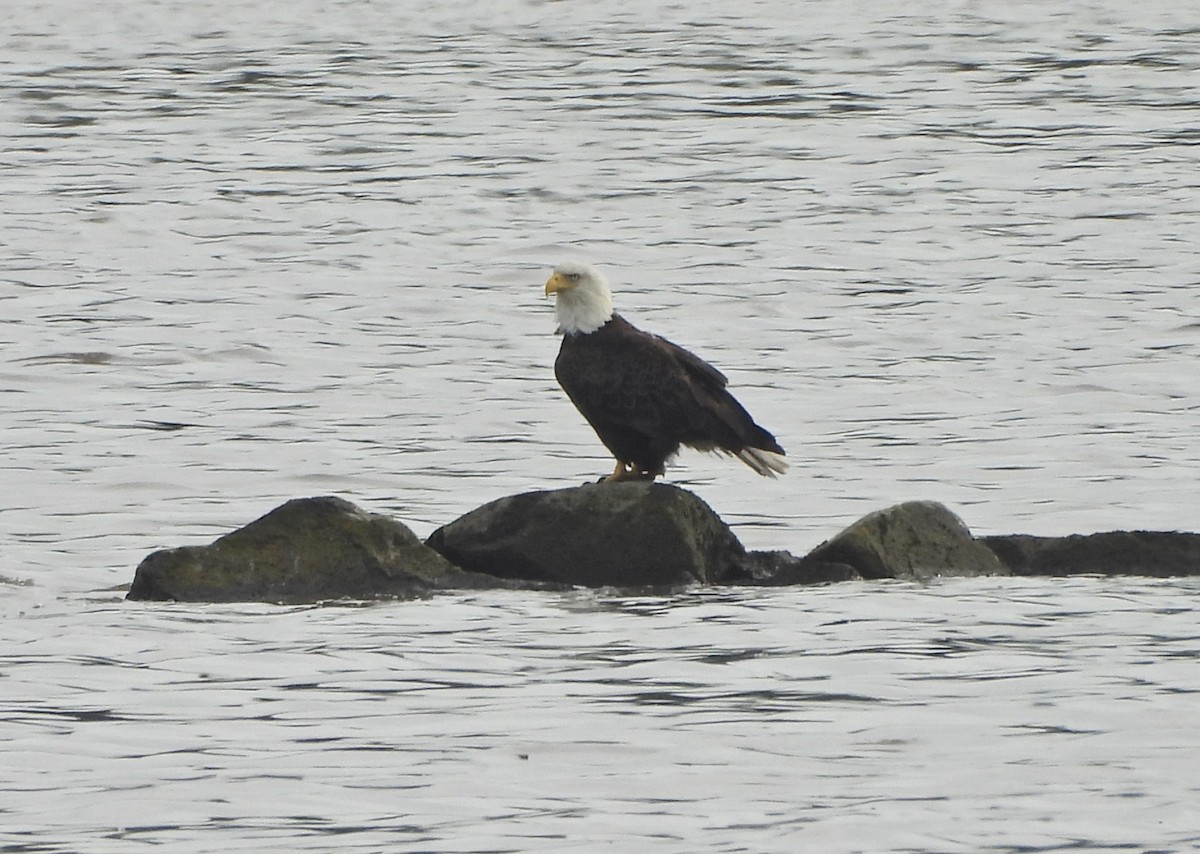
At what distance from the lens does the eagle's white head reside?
31.2 ft

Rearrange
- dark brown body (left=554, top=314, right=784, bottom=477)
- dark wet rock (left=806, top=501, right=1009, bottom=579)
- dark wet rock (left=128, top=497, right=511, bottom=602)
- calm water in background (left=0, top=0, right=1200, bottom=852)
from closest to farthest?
1. calm water in background (left=0, top=0, right=1200, bottom=852)
2. dark wet rock (left=128, top=497, right=511, bottom=602)
3. dark wet rock (left=806, top=501, right=1009, bottom=579)
4. dark brown body (left=554, top=314, right=784, bottom=477)

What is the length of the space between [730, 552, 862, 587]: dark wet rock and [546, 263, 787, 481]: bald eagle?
564 mm

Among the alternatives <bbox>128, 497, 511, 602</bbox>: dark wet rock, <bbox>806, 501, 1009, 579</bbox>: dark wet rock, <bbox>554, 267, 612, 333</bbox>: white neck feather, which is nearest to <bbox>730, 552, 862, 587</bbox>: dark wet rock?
<bbox>806, 501, 1009, 579</bbox>: dark wet rock

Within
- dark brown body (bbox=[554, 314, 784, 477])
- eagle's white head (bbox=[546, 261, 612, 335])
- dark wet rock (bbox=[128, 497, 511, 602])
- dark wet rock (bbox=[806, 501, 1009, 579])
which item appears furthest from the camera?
eagle's white head (bbox=[546, 261, 612, 335])

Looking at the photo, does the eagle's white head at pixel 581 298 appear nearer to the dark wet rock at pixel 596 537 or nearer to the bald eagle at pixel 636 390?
the bald eagle at pixel 636 390

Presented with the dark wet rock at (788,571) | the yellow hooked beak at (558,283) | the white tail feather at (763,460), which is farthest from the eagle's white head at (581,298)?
the dark wet rock at (788,571)

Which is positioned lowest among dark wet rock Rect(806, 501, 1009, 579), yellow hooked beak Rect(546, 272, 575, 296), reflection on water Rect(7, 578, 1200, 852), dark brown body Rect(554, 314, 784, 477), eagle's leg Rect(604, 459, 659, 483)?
reflection on water Rect(7, 578, 1200, 852)

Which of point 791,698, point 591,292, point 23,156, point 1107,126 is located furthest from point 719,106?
point 791,698

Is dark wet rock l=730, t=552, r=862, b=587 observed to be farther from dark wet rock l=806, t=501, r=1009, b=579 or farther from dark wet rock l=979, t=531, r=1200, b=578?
dark wet rock l=979, t=531, r=1200, b=578

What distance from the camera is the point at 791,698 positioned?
7.48 meters

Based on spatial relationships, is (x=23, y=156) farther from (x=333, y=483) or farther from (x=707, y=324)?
(x=333, y=483)

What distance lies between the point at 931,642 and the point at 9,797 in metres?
3.00

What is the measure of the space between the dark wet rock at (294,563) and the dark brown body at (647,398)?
0.99 meters

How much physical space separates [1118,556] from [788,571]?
113 cm
